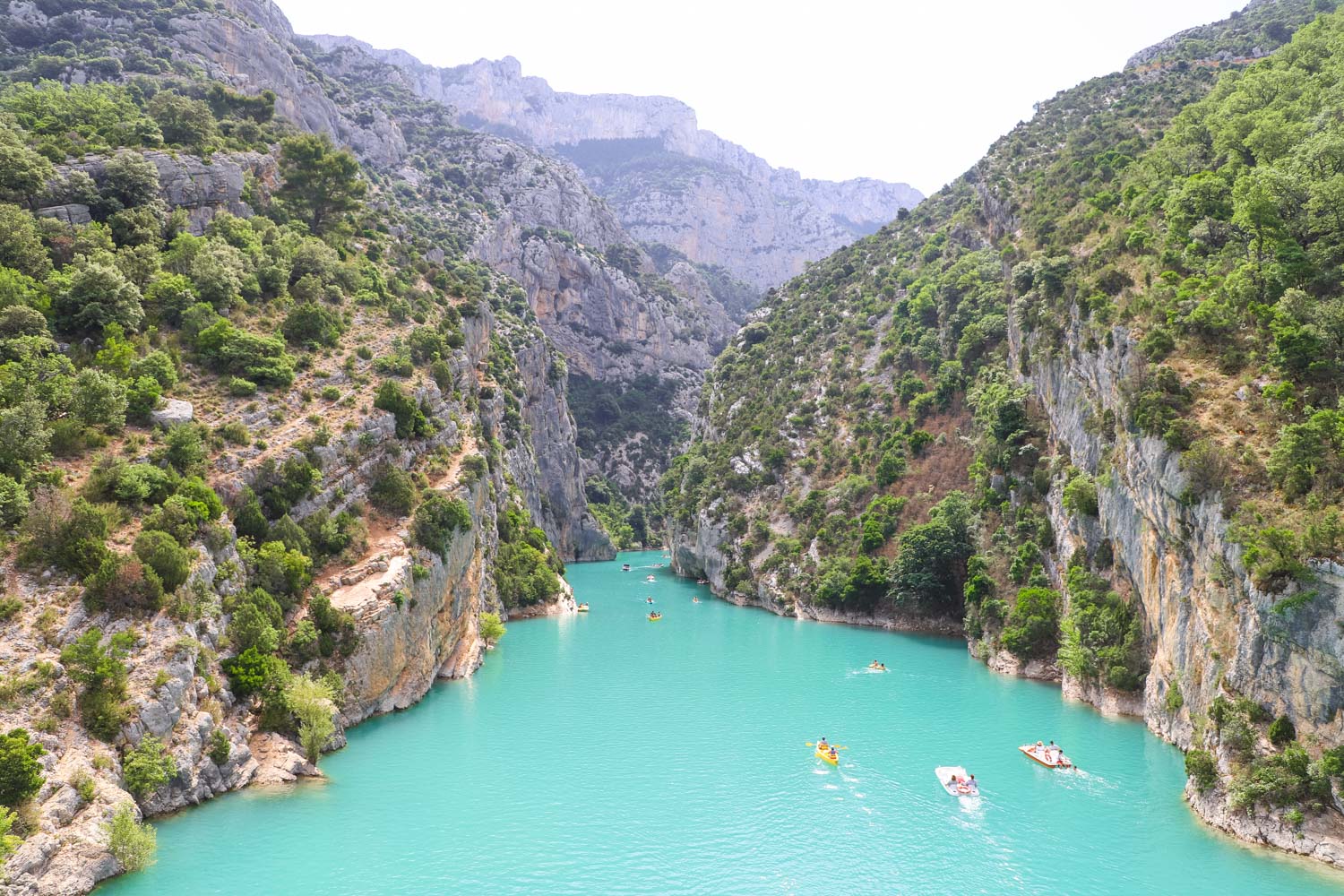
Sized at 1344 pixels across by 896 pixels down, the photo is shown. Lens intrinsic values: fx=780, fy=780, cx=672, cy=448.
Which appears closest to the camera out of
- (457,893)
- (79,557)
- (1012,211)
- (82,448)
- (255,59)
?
(457,893)

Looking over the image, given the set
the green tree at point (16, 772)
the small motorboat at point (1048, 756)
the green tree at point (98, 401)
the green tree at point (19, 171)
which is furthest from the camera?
the green tree at point (19, 171)

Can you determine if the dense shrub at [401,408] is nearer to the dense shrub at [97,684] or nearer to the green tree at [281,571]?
the green tree at [281,571]

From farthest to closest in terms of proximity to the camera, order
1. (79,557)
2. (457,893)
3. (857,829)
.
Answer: (857,829)
(79,557)
(457,893)

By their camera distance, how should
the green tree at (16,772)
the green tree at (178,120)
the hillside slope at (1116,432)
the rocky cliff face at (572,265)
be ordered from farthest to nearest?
the rocky cliff face at (572,265) < the green tree at (178,120) < the hillside slope at (1116,432) < the green tree at (16,772)

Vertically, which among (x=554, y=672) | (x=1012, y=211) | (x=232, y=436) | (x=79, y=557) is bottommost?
(x=554, y=672)

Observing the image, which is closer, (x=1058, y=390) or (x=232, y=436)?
(x=232, y=436)

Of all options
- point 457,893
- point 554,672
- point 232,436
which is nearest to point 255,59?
point 232,436

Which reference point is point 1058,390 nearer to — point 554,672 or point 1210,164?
point 1210,164

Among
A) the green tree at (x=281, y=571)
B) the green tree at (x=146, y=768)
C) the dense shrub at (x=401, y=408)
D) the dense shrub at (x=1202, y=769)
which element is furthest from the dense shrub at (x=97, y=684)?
the dense shrub at (x=1202, y=769)
